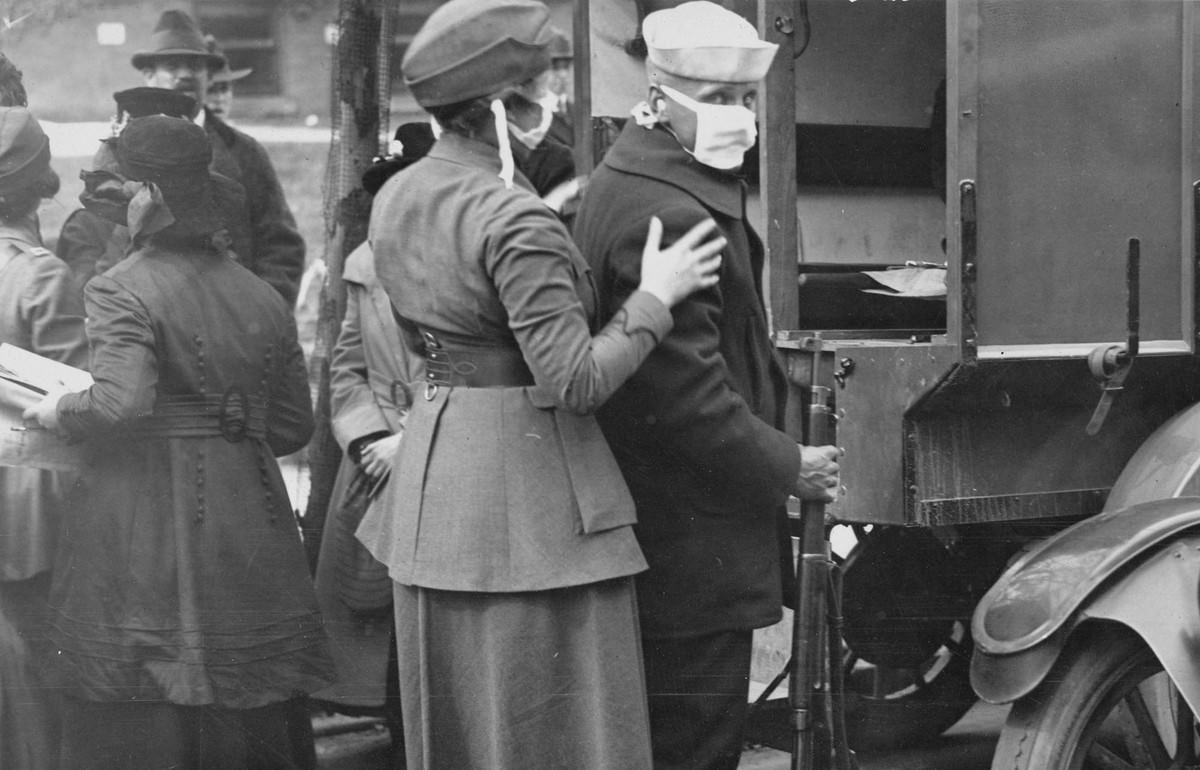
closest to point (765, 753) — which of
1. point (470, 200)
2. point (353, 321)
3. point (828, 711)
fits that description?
point (828, 711)

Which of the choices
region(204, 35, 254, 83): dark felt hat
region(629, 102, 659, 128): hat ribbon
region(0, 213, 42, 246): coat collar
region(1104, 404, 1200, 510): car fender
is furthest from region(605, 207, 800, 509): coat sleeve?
region(204, 35, 254, 83): dark felt hat

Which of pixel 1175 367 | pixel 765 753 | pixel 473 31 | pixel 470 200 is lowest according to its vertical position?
pixel 765 753

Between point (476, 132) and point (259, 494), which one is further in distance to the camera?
point (259, 494)

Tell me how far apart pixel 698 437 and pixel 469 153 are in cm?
69

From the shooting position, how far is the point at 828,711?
3.06 metres

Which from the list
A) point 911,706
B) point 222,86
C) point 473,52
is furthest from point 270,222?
point 911,706

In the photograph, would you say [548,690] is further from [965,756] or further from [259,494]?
[965,756]

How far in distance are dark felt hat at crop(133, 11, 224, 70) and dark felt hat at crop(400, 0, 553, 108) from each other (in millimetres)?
1711

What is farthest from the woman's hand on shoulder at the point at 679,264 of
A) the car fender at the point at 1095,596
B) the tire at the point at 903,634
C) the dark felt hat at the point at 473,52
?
the tire at the point at 903,634

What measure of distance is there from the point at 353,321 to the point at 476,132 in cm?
138

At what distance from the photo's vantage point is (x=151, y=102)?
13.0ft

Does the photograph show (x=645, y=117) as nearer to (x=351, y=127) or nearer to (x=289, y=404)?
(x=289, y=404)

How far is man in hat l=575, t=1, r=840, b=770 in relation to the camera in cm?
280

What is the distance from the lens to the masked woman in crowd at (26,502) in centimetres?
340
